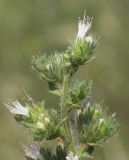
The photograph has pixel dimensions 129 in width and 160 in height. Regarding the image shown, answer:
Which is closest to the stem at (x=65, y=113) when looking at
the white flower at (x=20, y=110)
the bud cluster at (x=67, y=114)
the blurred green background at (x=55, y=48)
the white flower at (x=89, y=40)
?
the bud cluster at (x=67, y=114)

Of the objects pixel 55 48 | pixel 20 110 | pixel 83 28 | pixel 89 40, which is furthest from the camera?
pixel 55 48

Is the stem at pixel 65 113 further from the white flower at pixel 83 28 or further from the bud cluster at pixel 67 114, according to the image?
the white flower at pixel 83 28

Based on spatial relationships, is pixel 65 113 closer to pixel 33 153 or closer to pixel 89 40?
pixel 33 153

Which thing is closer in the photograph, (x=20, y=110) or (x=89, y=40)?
(x=20, y=110)

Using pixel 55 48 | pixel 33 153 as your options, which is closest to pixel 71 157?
pixel 33 153

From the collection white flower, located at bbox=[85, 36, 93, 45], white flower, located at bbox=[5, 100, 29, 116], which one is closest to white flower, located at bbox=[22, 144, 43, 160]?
white flower, located at bbox=[5, 100, 29, 116]

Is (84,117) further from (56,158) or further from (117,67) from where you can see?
(117,67)

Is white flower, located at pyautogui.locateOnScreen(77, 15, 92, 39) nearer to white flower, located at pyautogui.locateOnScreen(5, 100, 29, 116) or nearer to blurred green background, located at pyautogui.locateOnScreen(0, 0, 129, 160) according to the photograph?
white flower, located at pyautogui.locateOnScreen(5, 100, 29, 116)

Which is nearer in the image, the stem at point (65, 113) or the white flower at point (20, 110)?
the stem at point (65, 113)

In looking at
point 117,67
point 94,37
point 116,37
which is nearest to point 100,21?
point 116,37
